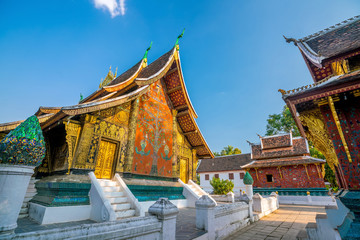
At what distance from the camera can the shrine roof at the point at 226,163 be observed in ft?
89.5

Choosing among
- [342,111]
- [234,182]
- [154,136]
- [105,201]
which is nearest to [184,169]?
[154,136]

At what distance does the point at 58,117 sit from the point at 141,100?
11.9 ft

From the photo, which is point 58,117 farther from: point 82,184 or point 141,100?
point 141,100

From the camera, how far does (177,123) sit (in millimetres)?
10312

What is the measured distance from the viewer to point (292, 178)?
1642cm

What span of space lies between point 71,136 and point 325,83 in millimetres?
7520

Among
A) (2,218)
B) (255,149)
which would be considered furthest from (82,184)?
(255,149)

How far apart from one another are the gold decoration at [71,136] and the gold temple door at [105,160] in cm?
98

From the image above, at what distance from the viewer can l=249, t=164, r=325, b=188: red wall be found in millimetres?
15453

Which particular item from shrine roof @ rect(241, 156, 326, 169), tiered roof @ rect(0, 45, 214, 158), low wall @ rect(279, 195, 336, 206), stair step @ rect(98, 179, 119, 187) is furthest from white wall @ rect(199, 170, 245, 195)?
stair step @ rect(98, 179, 119, 187)

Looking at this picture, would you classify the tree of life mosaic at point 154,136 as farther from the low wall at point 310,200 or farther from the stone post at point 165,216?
the low wall at point 310,200

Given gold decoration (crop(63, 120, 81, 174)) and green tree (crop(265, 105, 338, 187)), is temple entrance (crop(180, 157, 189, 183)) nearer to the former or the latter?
gold decoration (crop(63, 120, 81, 174))

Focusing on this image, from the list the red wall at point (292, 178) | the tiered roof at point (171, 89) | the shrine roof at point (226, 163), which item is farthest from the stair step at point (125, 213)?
the shrine roof at point (226, 163)

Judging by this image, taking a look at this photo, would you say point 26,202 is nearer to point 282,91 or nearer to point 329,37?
point 282,91
